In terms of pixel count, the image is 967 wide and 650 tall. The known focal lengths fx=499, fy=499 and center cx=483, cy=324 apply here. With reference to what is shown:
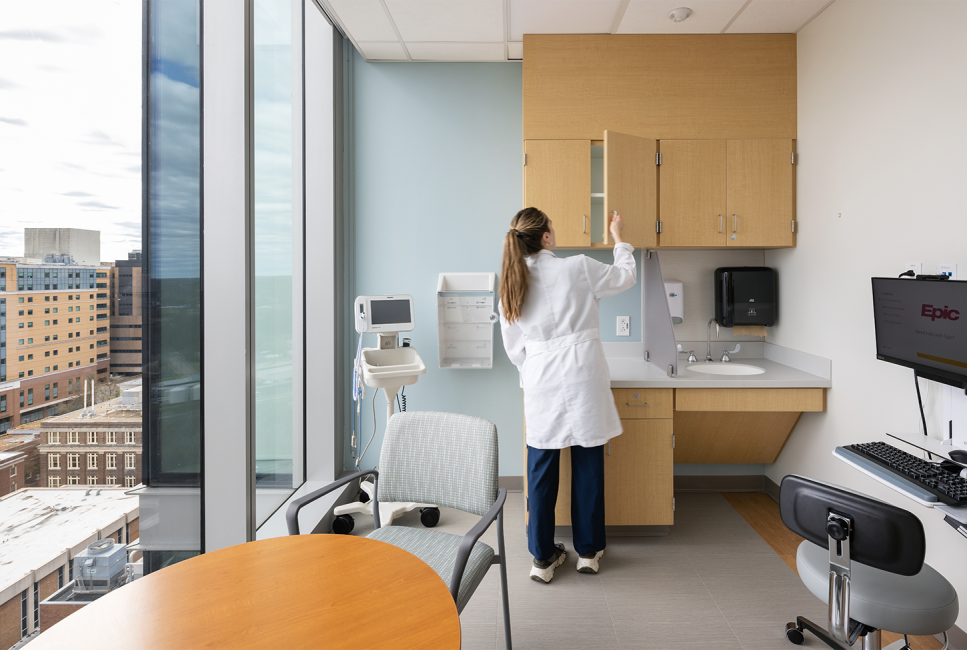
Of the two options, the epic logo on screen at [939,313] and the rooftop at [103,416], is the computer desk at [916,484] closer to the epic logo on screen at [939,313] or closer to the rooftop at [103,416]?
the epic logo on screen at [939,313]

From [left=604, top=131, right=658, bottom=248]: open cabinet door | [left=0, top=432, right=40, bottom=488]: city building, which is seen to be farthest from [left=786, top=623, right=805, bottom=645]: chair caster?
[left=0, top=432, right=40, bottom=488]: city building

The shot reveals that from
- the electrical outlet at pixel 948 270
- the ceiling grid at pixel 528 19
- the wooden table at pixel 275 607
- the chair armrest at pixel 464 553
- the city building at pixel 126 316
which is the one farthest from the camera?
the ceiling grid at pixel 528 19

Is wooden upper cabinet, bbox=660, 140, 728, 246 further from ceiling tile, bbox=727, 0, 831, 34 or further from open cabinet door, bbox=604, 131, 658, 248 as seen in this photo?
ceiling tile, bbox=727, 0, 831, 34

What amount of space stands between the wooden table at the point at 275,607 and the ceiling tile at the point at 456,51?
280 centimetres

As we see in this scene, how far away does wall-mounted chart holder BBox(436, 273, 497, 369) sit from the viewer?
3109 millimetres

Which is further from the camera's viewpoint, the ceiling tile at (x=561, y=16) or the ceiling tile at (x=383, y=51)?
the ceiling tile at (x=383, y=51)

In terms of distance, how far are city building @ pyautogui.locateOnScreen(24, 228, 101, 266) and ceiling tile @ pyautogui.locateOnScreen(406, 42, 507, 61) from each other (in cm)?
224

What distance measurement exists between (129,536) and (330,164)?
7.32 feet

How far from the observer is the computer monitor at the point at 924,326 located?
5.23ft

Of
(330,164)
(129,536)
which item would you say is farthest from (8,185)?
(330,164)

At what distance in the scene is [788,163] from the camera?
110 inches

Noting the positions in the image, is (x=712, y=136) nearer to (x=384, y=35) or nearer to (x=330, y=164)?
(x=384, y=35)

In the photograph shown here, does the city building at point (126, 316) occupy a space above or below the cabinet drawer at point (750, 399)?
above

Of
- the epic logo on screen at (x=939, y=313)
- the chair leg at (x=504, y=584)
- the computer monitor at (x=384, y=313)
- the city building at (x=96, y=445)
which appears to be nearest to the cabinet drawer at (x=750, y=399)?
the epic logo on screen at (x=939, y=313)
